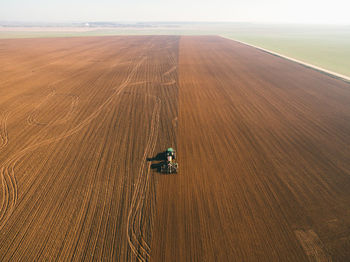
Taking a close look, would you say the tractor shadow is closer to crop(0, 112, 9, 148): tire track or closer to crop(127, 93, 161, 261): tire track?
crop(127, 93, 161, 261): tire track

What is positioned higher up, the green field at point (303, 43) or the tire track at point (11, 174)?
the green field at point (303, 43)

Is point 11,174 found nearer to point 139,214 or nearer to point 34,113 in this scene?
point 139,214

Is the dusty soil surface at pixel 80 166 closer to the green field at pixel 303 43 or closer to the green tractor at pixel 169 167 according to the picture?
the green tractor at pixel 169 167

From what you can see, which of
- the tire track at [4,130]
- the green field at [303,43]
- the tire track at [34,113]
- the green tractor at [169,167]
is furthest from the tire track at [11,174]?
the green field at [303,43]

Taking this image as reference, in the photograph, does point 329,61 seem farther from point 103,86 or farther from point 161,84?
point 103,86

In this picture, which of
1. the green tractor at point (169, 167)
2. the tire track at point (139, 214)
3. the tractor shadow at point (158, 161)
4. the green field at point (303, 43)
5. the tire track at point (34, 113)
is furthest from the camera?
the green field at point (303, 43)

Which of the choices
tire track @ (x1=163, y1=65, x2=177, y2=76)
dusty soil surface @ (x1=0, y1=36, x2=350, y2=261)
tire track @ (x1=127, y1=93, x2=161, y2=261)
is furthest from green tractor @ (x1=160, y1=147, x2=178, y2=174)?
tire track @ (x1=163, y1=65, x2=177, y2=76)

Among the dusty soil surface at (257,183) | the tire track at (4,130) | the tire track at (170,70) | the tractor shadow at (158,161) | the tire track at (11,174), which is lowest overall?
the dusty soil surface at (257,183)
